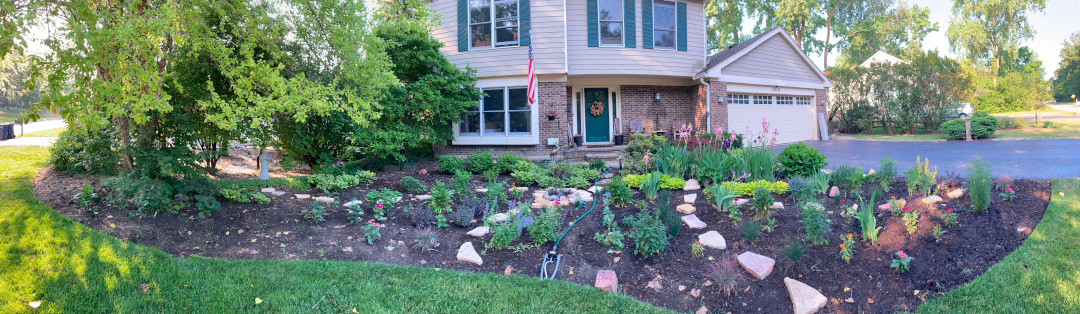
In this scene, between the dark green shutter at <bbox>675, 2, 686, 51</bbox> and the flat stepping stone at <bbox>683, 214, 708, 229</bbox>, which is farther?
the dark green shutter at <bbox>675, 2, 686, 51</bbox>

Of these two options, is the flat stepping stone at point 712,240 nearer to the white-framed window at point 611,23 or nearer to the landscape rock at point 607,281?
the landscape rock at point 607,281

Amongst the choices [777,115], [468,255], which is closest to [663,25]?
[777,115]

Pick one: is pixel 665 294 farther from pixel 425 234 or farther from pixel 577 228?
pixel 425 234

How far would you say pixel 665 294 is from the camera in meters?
3.55

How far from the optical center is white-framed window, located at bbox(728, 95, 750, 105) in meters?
14.0

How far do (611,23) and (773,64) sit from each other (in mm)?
5875

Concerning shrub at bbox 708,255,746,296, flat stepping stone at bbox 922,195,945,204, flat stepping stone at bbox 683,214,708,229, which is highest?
flat stepping stone at bbox 922,195,945,204

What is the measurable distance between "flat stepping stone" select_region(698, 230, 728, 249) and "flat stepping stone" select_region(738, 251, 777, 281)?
28cm

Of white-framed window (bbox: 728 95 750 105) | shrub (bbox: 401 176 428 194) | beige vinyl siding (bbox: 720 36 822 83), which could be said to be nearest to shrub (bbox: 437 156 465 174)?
shrub (bbox: 401 176 428 194)

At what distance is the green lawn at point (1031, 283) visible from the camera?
2.97 metres

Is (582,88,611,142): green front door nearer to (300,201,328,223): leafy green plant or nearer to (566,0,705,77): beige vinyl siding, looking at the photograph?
(566,0,705,77): beige vinyl siding

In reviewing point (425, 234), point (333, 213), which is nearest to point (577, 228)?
point (425, 234)

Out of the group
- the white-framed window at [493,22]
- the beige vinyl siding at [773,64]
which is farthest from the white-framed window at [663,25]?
the white-framed window at [493,22]

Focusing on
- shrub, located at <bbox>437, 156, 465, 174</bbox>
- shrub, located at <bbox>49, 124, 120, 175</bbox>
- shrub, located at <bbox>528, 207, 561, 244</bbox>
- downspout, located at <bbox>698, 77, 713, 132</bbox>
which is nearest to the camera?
shrub, located at <bbox>528, 207, 561, 244</bbox>
